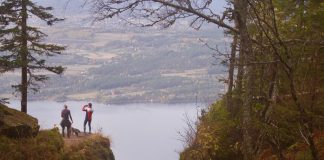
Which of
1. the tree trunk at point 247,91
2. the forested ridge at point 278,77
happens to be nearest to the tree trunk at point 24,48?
the forested ridge at point 278,77

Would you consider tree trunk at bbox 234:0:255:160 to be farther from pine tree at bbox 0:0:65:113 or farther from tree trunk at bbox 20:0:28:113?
tree trunk at bbox 20:0:28:113

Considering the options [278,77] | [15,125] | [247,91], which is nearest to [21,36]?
[15,125]

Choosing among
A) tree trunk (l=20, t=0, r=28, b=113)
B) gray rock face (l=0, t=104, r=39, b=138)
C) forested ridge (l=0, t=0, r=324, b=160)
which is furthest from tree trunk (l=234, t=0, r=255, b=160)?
tree trunk (l=20, t=0, r=28, b=113)

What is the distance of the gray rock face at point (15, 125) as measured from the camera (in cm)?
1342

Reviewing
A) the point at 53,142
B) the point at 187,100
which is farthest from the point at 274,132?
the point at 187,100

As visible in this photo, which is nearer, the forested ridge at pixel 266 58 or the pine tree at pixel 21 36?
the forested ridge at pixel 266 58

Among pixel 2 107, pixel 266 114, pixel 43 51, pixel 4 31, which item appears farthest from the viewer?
pixel 43 51

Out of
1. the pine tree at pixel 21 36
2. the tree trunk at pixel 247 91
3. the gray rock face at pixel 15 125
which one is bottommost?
the gray rock face at pixel 15 125

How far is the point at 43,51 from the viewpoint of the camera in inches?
939

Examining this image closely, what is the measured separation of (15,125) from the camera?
1366 centimetres

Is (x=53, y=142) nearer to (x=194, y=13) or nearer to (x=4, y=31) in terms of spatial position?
(x=194, y=13)

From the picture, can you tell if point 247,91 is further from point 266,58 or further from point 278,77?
point 278,77

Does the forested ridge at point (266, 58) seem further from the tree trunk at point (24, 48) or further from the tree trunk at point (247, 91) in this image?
the tree trunk at point (24, 48)

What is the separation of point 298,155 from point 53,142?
287 inches
